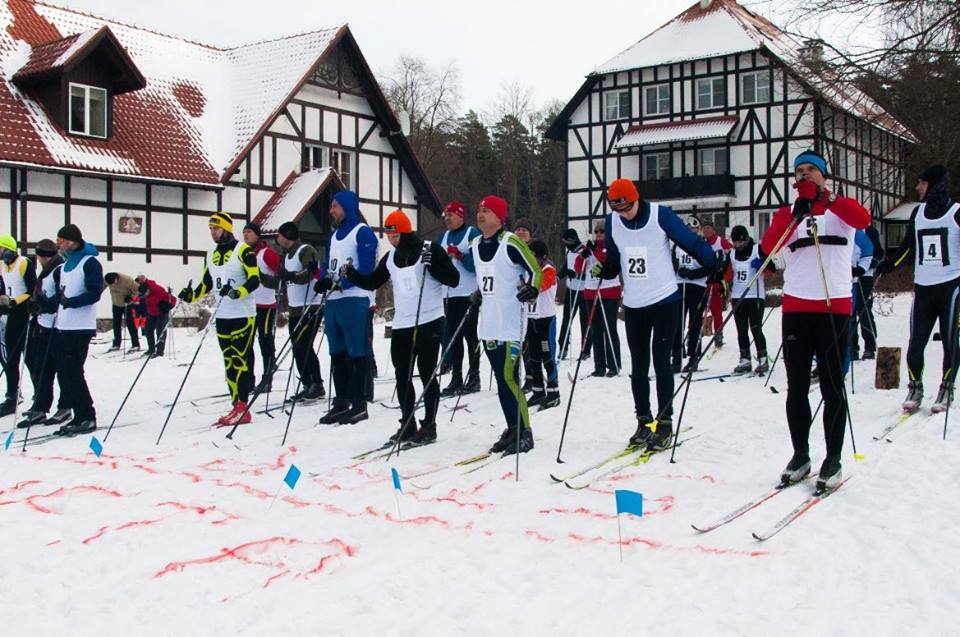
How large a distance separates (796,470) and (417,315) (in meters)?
3.04

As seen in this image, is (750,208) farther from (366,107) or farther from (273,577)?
(273,577)

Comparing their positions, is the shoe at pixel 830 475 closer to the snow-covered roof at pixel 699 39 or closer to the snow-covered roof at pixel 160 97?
the snow-covered roof at pixel 160 97

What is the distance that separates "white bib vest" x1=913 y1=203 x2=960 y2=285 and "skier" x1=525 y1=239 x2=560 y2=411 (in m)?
3.19

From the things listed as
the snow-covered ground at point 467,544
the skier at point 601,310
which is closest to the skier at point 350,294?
the snow-covered ground at point 467,544

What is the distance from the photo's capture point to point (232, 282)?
8.05 m

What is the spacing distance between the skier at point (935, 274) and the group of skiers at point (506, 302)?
0.01m

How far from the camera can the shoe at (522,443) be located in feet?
20.7

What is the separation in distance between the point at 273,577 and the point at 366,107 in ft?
81.8

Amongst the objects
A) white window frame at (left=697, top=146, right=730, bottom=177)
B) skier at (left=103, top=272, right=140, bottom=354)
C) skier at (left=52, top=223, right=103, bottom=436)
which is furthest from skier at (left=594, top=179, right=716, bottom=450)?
white window frame at (left=697, top=146, right=730, bottom=177)

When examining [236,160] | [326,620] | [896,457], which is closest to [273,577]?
[326,620]

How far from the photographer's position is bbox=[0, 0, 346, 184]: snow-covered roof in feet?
65.0

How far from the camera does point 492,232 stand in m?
6.57

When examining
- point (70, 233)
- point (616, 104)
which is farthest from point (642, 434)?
point (616, 104)

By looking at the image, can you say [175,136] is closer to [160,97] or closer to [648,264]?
[160,97]
